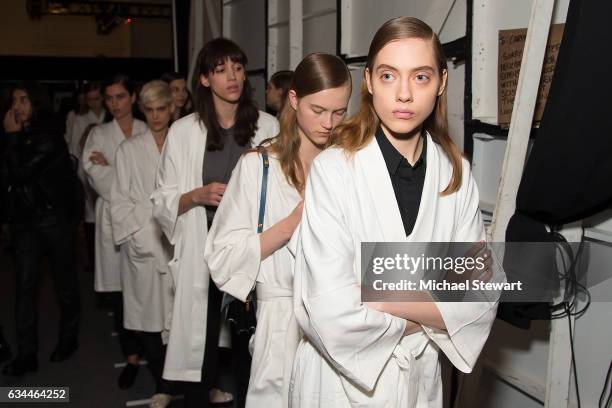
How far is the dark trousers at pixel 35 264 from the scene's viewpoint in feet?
13.9

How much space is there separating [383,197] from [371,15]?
8.45 feet

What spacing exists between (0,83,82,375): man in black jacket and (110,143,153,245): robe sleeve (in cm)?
51

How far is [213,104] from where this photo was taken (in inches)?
126

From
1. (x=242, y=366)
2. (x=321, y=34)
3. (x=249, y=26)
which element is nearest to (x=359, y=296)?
(x=242, y=366)

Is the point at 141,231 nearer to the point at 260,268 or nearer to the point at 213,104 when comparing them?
the point at 213,104

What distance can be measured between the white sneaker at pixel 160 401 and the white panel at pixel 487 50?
2.24m

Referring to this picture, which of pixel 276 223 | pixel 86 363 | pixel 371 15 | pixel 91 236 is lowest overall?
pixel 86 363

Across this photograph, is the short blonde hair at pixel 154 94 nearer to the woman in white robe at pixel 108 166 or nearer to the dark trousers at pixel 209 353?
the woman in white robe at pixel 108 166

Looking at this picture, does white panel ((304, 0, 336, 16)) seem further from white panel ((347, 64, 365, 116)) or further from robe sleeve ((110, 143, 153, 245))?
robe sleeve ((110, 143, 153, 245))

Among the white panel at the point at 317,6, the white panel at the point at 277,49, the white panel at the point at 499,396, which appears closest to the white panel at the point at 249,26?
the white panel at the point at 277,49

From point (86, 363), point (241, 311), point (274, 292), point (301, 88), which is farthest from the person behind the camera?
point (86, 363)

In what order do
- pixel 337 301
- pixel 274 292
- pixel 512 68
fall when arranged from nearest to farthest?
pixel 337 301, pixel 274 292, pixel 512 68

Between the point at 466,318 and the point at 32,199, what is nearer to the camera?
the point at 466,318

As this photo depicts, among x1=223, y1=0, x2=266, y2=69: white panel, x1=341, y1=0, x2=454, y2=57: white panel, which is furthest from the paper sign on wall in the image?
x1=223, y1=0, x2=266, y2=69: white panel
